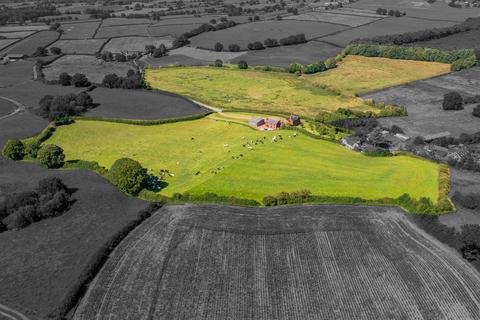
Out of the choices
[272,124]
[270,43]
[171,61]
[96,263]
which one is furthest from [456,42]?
[96,263]

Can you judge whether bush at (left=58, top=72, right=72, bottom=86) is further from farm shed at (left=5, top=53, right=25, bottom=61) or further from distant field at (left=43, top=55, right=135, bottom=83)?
farm shed at (left=5, top=53, right=25, bottom=61)

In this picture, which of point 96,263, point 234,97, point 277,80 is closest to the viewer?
point 96,263


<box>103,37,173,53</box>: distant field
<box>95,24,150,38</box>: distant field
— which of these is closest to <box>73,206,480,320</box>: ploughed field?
<box>103,37,173,53</box>: distant field

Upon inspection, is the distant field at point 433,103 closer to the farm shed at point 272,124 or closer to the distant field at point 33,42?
the farm shed at point 272,124

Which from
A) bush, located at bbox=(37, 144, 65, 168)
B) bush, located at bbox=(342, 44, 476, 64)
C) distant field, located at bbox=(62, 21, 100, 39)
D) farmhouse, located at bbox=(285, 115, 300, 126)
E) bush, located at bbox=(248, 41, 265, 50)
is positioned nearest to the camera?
bush, located at bbox=(37, 144, 65, 168)

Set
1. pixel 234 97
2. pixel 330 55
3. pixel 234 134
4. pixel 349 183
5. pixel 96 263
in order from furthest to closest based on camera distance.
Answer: pixel 330 55 < pixel 234 97 < pixel 234 134 < pixel 349 183 < pixel 96 263

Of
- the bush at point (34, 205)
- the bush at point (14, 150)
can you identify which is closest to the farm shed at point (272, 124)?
the bush at point (34, 205)

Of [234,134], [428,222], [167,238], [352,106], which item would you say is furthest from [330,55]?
[167,238]

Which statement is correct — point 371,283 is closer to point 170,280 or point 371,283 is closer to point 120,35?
point 170,280
